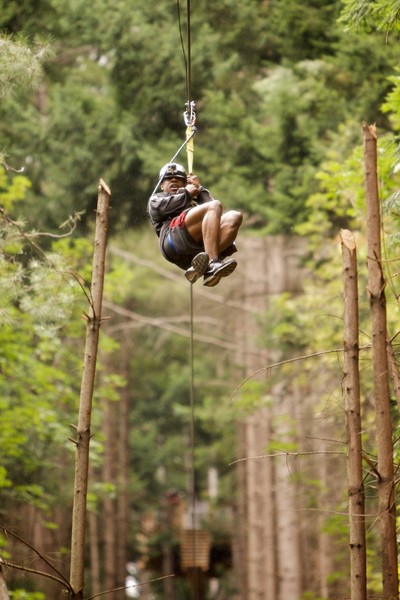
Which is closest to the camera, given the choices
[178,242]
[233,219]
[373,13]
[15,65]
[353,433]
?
[353,433]

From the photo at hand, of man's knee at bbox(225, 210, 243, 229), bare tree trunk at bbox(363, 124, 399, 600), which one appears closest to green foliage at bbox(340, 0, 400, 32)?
man's knee at bbox(225, 210, 243, 229)

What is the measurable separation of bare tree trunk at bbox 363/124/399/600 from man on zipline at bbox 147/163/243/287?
5.14ft

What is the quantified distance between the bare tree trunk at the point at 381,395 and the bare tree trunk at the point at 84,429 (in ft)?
6.02

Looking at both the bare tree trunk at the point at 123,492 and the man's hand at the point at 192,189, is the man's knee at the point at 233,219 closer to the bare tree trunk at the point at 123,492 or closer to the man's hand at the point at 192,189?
the man's hand at the point at 192,189

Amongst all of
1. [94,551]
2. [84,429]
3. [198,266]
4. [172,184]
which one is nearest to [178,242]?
[198,266]

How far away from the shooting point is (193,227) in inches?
295

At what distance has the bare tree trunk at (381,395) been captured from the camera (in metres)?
5.43

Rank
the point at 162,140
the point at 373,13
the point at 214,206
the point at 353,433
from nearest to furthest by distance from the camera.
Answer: the point at 353,433, the point at 214,206, the point at 373,13, the point at 162,140

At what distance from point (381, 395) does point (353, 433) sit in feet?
1.40

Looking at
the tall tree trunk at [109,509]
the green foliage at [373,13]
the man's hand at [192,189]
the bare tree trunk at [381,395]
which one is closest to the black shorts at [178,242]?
the man's hand at [192,189]

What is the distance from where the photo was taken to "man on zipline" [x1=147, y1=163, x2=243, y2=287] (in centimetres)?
725

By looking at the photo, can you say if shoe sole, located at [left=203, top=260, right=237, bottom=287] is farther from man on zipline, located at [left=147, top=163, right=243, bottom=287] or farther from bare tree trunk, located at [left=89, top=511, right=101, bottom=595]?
bare tree trunk, located at [left=89, top=511, right=101, bottom=595]

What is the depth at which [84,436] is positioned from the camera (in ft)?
20.2

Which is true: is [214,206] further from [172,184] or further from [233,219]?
[172,184]
